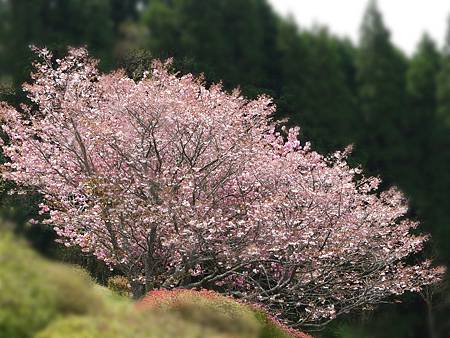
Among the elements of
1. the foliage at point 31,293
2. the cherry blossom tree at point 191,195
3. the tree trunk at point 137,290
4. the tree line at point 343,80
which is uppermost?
the tree line at point 343,80

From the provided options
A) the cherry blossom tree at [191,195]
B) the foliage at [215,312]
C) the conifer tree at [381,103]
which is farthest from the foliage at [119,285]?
the conifer tree at [381,103]

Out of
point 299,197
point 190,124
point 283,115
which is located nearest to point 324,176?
point 299,197

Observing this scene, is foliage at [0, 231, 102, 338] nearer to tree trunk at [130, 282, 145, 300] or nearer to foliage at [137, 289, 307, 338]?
foliage at [137, 289, 307, 338]

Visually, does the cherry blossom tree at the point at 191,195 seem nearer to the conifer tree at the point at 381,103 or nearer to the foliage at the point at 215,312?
the foliage at the point at 215,312

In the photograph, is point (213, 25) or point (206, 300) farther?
point (213, 25)

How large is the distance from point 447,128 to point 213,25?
11.3m

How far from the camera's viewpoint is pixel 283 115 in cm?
2641

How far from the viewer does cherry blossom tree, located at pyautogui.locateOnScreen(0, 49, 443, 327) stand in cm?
1573

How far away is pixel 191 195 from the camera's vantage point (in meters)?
16.0

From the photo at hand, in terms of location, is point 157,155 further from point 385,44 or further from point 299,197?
point 385,44

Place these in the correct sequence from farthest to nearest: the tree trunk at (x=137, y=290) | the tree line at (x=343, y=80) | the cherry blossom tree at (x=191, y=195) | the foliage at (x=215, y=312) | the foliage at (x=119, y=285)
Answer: the tree line at (x=343, y=80), the foliage at (x=119, y=285), the tree trunk at (x=137, y=290), the cherry blossom tree at (x=191, y=195), the foliage at (x=215, y=312)

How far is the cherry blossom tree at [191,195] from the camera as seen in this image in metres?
15.7

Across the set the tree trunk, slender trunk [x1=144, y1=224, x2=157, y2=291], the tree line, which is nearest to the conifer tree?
the tree line

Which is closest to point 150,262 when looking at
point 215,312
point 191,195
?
point 191,195
